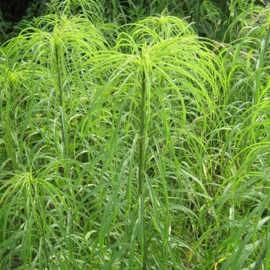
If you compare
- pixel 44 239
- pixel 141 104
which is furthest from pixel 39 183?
pixel 141 104

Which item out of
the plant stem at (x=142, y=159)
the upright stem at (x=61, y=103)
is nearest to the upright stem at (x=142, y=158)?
the plant stem at (x=142, y=159)

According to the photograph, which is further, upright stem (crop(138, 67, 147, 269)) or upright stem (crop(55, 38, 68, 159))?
upright stem (crop(55, 38, 68, 159))

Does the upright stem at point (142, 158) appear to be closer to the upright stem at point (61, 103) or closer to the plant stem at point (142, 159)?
the plant stem at point (142, 159)

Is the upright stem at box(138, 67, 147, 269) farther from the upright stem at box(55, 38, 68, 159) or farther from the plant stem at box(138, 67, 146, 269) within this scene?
the upright stem at box(55, 38, 68, 159)

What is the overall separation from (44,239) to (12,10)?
3.40 metres

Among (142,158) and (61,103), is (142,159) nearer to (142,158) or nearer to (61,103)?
(142,158)

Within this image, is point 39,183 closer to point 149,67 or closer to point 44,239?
point 44,239

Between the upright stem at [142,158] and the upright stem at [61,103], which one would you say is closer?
the upright stem at [142,158]

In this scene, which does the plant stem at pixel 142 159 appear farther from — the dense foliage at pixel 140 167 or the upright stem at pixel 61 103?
the upright stem at pixel 61 103

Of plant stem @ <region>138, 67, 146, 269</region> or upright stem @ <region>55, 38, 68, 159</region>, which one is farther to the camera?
upright stem @ <region>55, 38, 68, 159</region>

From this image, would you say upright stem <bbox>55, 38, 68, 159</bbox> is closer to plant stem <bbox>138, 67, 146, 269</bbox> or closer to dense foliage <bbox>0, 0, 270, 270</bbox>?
dense foliage <bbox>0, 0, 270, 270</bbox>

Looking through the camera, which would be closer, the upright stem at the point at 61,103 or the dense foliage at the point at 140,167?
the dense foliage at the point at 140,167

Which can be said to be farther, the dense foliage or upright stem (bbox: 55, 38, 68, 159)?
upright stem (bbox: 55, 38, 68, 159)

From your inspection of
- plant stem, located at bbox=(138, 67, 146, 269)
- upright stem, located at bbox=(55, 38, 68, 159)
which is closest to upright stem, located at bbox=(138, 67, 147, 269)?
plant stem, located at bbox=(138, 67, 146, 269)
